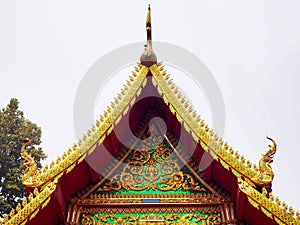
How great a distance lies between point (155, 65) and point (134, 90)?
28.2 inches

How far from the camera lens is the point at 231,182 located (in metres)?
8.73

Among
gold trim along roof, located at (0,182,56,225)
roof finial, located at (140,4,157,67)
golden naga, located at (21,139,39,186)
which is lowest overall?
gold trim along roof, located at (0,182,56,225)

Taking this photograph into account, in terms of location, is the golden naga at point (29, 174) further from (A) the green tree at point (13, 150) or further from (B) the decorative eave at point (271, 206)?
(A) the green tree at point (13, 150)

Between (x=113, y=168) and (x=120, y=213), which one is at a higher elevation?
(x=113, y=168)

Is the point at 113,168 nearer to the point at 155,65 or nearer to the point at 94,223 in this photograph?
the point at 94,223

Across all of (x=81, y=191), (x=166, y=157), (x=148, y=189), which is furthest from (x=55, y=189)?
(x=166, y=157)

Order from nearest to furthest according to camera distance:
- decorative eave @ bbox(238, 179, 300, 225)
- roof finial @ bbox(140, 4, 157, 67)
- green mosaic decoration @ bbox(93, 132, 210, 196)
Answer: decorative eave @ bbox(238, 179, 300, 225), green mosaic decoration @ bbox(93, 132, 210, 196), roof finial @ bbox(140, 4, 157, 67)

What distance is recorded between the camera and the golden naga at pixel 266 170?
831cm

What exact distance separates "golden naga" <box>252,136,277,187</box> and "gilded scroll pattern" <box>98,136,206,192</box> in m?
1.12

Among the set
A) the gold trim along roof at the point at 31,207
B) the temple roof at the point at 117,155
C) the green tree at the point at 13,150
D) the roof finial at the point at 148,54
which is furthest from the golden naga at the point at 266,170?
the green tree at the point at 13,150

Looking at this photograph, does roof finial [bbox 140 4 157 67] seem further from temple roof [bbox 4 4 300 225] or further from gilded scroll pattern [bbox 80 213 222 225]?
gilded scroll pattern [bbox 80 213 222 225]

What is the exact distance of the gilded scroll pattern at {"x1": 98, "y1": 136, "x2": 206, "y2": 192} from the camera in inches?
358

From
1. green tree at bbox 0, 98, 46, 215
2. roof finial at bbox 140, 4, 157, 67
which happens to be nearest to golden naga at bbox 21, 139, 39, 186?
roof finial at bbox 140, 4, 157, 67

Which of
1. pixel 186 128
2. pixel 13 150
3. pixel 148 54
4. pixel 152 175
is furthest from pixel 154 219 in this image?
pixel 13 150
